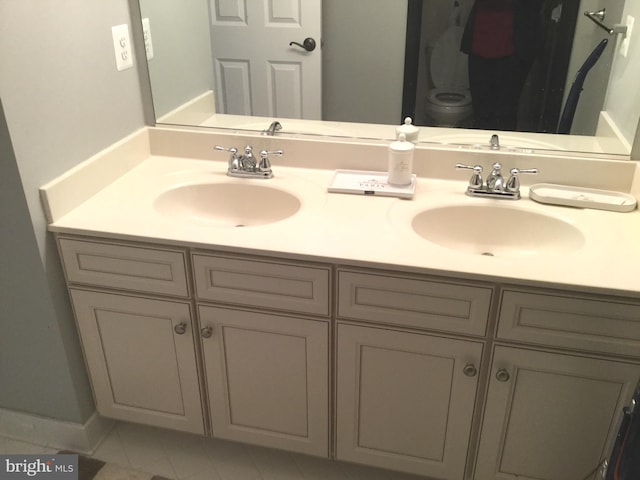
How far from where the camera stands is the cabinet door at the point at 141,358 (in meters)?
1.50

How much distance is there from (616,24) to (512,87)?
295mm

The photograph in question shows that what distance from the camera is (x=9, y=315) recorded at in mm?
1562

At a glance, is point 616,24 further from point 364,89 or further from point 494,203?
point 364,89

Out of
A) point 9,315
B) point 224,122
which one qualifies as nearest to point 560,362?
point 224,122

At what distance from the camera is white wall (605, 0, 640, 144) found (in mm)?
1470

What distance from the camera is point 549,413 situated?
1341mm

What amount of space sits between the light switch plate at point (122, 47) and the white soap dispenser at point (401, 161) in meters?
0.82

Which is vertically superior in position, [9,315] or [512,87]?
[512,87]

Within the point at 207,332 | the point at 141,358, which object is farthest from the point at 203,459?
the point at 207,332

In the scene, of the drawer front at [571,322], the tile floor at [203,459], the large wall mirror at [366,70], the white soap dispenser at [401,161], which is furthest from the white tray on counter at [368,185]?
the tile floor at [203,459]

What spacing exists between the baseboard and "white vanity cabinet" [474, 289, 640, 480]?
113 cm

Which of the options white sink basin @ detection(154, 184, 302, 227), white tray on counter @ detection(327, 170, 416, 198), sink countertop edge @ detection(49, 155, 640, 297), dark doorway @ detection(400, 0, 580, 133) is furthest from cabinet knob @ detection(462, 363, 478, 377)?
dark doorway @ detection(400, 0, 580, 133)

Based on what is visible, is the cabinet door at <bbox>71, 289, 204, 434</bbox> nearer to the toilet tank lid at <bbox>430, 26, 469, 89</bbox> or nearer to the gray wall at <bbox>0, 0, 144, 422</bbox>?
the gray wall at <bbox>0, 0, 144, 422</bbox>

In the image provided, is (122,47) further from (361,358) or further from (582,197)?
(582,197)
